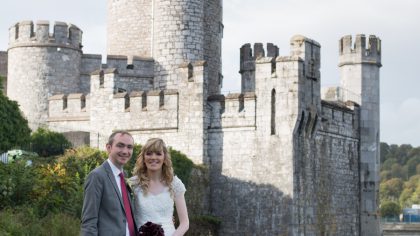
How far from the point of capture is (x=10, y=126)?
26375mm

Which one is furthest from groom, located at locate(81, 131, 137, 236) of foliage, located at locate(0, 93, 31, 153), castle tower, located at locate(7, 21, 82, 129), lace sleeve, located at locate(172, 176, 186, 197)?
castle tower, located at locate(7, 21, 82, 129)

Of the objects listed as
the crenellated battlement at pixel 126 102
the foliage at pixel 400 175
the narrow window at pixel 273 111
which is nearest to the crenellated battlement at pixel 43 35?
the crenellated battlement at pixel 126 102

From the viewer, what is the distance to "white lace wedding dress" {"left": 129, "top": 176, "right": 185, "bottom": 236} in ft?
26.3

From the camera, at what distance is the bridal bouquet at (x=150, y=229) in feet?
25.5

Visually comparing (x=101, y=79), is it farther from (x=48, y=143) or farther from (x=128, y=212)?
(x=128, y=212)

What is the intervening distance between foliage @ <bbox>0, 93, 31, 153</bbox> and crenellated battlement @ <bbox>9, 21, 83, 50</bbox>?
18.5ft

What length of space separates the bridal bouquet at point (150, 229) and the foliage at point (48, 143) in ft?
70.2

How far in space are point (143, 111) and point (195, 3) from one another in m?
5.56

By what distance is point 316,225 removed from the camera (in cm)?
2770

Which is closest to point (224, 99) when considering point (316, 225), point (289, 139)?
point (289, 139)

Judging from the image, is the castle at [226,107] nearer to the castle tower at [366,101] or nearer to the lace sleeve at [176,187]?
the castle tower at [366,101]

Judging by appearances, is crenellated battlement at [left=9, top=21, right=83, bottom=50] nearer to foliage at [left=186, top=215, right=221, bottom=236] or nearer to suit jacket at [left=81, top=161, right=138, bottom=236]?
foliage at [left=186, top=215, right=221, bottom=236]

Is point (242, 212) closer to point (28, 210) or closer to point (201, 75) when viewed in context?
point (201, 75)

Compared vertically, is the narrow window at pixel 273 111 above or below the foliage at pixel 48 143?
above
